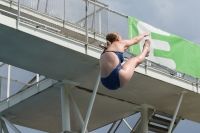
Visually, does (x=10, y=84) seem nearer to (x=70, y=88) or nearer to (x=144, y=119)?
(x=70, y=88)

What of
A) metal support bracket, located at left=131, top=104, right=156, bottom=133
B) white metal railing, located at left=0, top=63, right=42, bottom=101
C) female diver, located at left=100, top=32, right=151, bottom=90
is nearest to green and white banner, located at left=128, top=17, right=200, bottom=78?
metal support bracket, located at left=131, top=104, right=156, bottom=133

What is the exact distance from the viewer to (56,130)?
25.0 m

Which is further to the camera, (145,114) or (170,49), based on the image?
(145,114)

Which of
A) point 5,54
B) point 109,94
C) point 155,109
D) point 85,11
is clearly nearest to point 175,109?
point 155,109

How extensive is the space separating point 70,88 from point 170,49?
13.2 feet

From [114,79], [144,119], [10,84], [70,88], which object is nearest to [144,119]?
[144,119]

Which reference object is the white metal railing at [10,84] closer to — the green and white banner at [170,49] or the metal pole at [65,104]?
the metal pole at [65,104]

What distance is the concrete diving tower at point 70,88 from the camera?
17.0 metres

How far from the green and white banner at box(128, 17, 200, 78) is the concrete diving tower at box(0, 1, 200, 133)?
42cm

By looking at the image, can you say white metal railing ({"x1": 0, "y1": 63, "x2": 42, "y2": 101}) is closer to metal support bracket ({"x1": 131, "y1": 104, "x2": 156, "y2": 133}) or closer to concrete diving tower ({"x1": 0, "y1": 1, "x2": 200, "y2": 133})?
concrete diving tower ({"x1": 0, "y1": 1, "x2": 200, "y2": 133})

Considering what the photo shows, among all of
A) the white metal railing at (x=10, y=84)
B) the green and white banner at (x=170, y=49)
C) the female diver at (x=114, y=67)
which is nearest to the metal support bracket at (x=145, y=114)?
the green and white banner at (x=170, y=49)

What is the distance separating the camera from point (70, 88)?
20125 millimetres

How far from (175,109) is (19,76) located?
6.57 meters

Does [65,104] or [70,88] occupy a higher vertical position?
[70,88]
